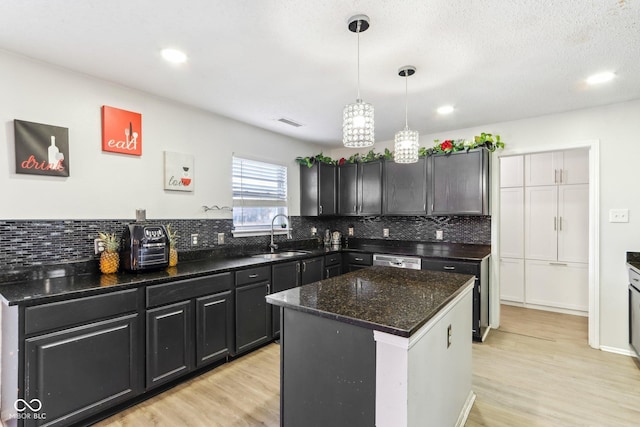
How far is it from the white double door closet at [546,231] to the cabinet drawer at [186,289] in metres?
3.54

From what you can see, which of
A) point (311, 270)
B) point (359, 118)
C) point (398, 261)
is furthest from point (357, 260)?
point (359, 118)

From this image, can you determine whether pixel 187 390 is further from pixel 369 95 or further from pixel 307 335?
pixel 369 95

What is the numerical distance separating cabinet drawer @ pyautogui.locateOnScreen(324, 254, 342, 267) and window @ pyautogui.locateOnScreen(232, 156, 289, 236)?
73 centimetres

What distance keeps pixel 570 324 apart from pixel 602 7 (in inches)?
144

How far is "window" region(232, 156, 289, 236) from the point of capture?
3.67 metres

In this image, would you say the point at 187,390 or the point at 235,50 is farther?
the point at 187,390

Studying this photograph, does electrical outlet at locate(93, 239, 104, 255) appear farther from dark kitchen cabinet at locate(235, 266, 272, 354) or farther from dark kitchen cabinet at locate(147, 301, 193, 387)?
dark kitchen cabinet at locate(235, 266, 272, 354)

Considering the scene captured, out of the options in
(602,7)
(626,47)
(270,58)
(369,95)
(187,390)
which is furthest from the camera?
(369,95)

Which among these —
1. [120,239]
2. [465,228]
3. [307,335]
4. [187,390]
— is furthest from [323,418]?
[465,228]

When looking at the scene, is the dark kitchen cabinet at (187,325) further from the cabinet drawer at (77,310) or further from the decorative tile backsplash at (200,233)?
the decorative tile backsplash at (200,233)

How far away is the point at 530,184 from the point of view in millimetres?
4465

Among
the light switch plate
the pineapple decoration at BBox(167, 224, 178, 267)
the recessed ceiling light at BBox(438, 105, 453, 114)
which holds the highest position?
the recessed ceiling light at BBox(438, 105, 453, 114)

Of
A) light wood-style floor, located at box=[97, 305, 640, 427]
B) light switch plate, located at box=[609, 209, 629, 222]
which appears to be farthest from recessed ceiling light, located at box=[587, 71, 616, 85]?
light wood-style floor, located at box=[97, 305, 640, 427]

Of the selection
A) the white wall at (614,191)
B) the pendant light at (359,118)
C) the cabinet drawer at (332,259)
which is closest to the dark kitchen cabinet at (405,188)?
the cabinet drawer at (332,259)
